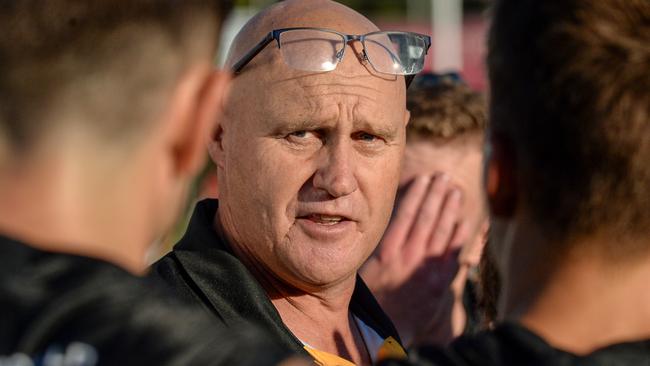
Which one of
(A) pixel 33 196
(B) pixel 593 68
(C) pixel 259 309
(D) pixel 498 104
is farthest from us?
(C) pixel 259 309

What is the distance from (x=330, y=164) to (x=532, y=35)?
1.41 meters

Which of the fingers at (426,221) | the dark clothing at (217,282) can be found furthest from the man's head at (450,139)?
the dark clothing at (217,282)

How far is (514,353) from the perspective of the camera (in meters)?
1.79

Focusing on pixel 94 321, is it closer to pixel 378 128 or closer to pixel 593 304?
pixel 593 304

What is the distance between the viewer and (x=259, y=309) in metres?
2.97

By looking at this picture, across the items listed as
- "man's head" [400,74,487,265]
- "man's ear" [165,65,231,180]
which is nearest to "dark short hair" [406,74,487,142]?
"man's head" [400,74,487,265]

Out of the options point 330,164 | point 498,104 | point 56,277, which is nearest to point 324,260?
point 330,164

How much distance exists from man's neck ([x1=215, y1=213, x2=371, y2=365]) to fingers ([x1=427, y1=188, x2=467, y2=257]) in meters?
0.40

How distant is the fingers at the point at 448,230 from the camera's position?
361 centimetres

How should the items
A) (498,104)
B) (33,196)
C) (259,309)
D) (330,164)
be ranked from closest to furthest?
(33,196) → (498,104) → (259,309) → (330,164)

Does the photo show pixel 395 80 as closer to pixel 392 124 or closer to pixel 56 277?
pixel 392 124

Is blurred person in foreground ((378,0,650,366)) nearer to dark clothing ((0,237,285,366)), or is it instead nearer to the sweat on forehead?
dark clothing ((0,237,285,366))

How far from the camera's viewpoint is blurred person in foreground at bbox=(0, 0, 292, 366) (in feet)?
5.25

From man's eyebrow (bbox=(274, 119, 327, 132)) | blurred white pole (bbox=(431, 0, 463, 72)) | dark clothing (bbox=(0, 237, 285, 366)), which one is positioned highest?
dark clothing (bbox=(0, 237, 285, 366))
